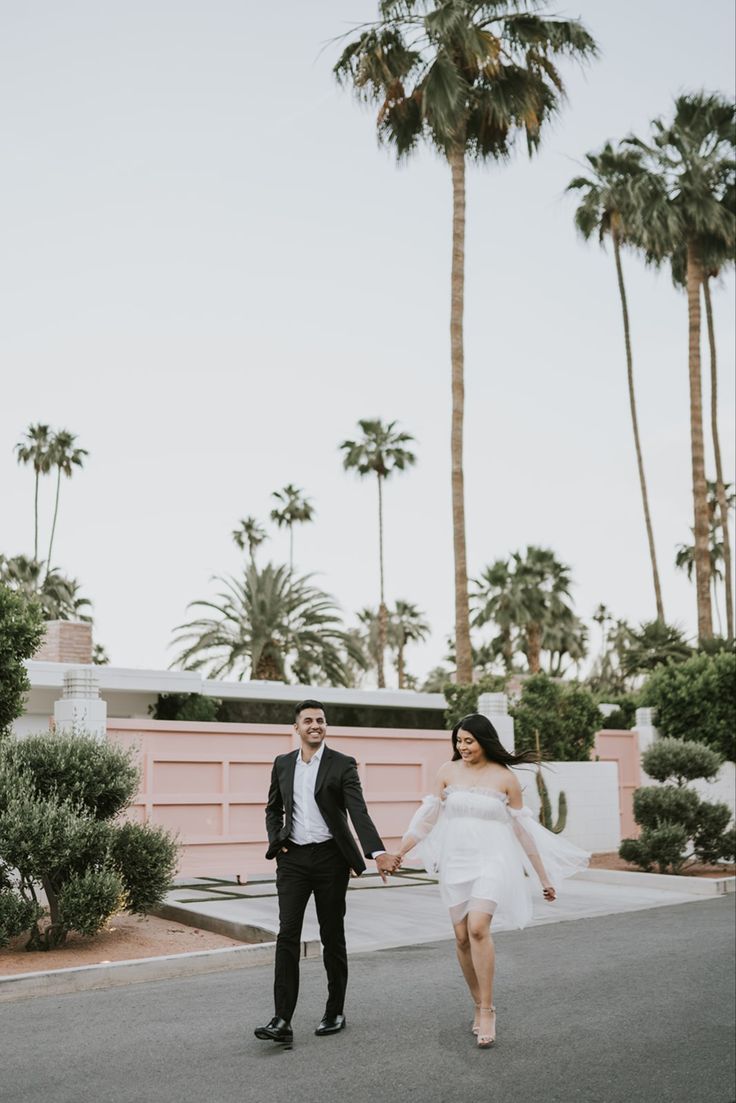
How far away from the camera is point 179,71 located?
65.7ft

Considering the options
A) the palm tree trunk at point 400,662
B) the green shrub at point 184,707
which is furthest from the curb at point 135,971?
the palm tree trunk at point 400,662

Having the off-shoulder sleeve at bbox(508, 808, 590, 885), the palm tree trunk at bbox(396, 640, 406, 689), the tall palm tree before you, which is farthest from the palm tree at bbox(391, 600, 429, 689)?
the off-shoulder sleeve at bbox(508, 808, 590, 885)

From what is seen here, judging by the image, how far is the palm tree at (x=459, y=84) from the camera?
26.0 m

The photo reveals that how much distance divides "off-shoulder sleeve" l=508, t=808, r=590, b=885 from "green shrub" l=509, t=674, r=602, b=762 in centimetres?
1406

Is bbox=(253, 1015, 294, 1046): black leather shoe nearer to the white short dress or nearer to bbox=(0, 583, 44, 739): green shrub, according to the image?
the white short dress

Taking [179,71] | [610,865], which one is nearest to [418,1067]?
[610,865]

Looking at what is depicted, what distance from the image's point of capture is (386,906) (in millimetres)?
14148

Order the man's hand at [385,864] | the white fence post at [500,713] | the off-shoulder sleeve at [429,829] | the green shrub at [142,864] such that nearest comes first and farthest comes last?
the man's hand at [385,864], the off-shoulder sleeve at [429,829], the green shrub at [142,864], the white fence post at [500,713]

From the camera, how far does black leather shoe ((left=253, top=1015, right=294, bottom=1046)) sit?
6.96 metres

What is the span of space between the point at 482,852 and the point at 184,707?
17527mm

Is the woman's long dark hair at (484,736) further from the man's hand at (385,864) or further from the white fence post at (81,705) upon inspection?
the white fence post at (81,705)

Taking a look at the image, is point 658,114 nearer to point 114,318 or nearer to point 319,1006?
point 114,318

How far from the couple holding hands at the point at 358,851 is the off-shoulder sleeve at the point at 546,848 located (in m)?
0.01

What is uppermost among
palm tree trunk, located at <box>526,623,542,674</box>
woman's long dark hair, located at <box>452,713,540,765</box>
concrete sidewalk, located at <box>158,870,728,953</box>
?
palm tree trunk, located at <box>526,623,542,674</box>
